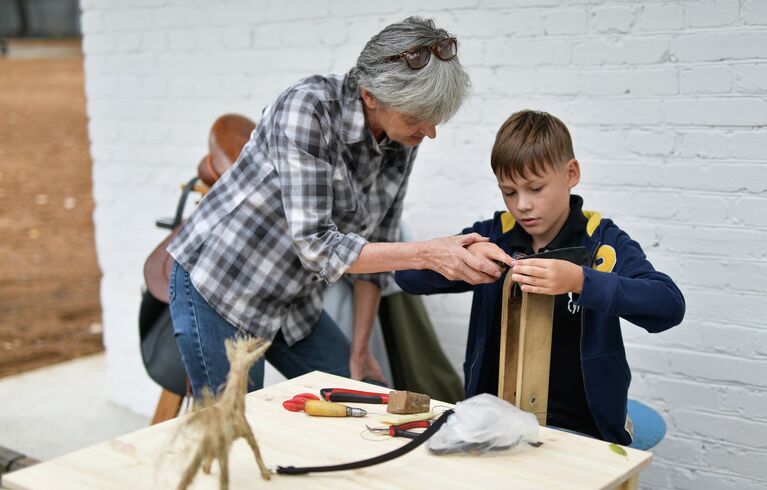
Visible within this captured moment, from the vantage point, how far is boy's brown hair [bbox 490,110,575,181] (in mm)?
2076

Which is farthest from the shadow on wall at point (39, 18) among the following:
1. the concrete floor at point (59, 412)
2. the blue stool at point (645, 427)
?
the blue stool at point (645, 427)

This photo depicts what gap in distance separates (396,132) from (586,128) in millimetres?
906

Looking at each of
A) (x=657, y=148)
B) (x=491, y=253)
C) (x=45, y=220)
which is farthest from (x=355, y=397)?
(x=45, y=220)

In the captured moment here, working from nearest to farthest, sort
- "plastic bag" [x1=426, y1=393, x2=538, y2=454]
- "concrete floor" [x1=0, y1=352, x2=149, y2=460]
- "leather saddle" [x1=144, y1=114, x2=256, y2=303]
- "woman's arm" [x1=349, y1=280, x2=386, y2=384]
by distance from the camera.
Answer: "plastic bag" [x1=426, y1=393, x2=538, y2=454]
"woman's arm" [x1=349, y1=280, x2=386, y2=384]
"leather saddle" [x1=144, y1=114, x2=256, y2=303]
"concrete floor" [x1=0, y1=352, x2=149, y2=460]

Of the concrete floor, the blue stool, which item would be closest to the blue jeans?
the blue stool

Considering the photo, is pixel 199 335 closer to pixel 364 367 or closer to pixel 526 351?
pixel 364 367

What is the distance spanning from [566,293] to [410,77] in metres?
0.61

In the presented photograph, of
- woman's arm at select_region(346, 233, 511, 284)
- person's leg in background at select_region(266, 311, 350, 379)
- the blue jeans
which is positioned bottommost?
person's leg in background at select_region(266, 311, 350, 379)

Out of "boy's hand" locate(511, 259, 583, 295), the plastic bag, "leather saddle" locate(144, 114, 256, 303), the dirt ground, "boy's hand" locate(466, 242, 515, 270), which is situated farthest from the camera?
the dirt ground

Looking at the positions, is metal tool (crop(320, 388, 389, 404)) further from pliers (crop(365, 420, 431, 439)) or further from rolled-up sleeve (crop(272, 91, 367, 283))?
rolled-up sleeve (crop(272, 91, 367, 283))

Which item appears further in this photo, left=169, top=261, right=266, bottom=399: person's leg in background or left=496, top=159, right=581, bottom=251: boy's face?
left=169, top=261, right=266, bottom=399: person's leg in background

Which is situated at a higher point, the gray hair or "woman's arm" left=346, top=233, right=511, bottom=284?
the gray hair

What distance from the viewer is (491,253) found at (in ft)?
6.37

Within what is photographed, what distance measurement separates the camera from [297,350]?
8.43ft
